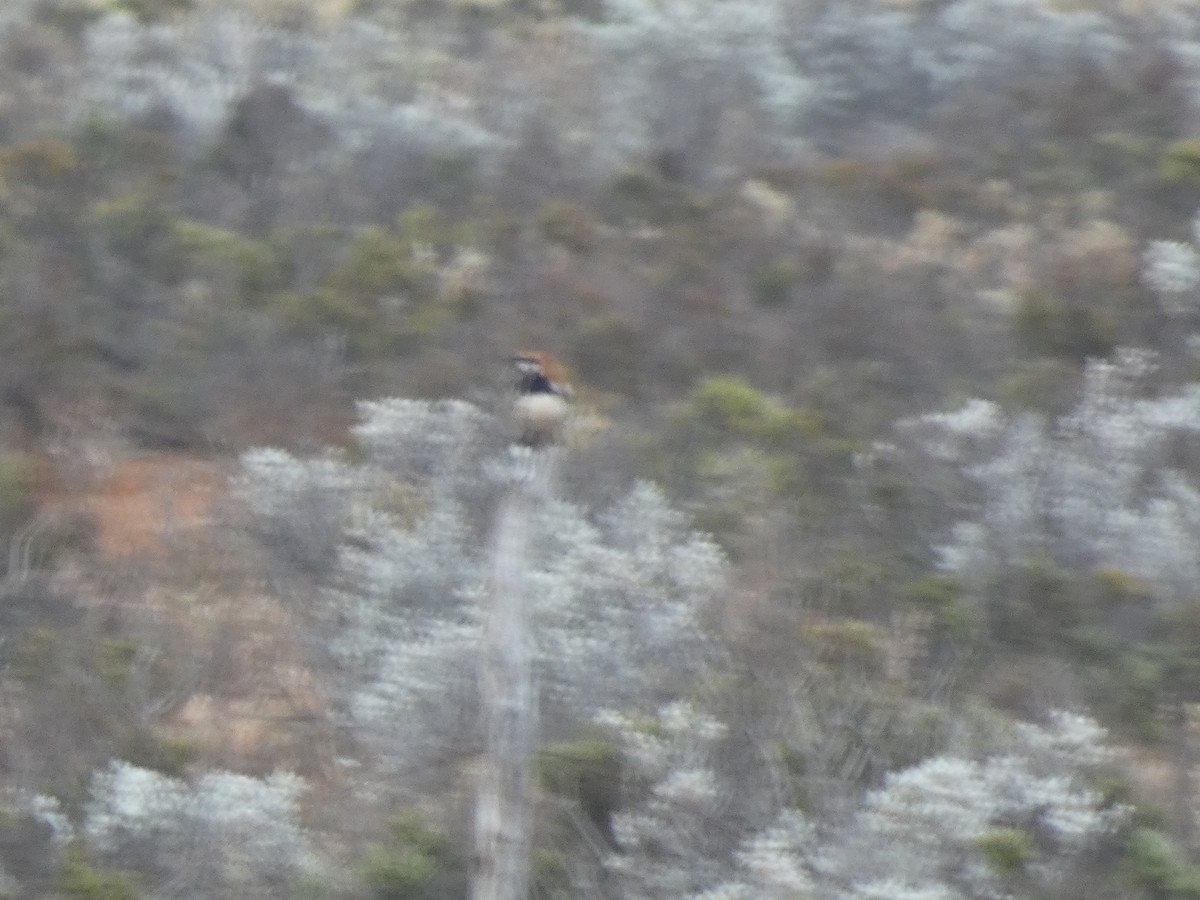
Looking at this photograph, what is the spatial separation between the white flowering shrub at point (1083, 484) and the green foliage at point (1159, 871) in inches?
74.0

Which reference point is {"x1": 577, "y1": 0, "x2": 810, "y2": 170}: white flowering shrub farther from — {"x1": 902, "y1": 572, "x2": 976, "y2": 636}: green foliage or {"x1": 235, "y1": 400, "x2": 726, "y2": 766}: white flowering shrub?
{"x1": 902, "y1": 572, "x2": 976, "y2": 636}: green foliage

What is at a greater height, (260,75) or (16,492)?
(260,75)

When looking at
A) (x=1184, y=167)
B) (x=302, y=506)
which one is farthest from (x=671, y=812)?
(x=1184, y=167)

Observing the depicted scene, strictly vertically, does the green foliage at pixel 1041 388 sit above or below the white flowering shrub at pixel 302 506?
above

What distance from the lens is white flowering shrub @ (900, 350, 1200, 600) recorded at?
778 cm

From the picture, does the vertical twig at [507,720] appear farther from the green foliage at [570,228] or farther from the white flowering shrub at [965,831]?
the green foliage at [570,228]

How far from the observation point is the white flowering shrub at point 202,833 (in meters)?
6.37

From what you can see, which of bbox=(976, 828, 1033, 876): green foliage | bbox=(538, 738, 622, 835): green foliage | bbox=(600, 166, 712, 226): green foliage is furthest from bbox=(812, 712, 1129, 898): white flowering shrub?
bbox=(600, 166, 712, 226): green foliage

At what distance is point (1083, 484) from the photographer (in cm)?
824

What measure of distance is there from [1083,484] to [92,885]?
13.1 ft

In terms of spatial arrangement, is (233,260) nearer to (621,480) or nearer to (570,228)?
(570,228)

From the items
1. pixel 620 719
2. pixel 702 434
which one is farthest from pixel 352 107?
pixel 620 719

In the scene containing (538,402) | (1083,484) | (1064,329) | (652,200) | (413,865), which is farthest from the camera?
(652,200)

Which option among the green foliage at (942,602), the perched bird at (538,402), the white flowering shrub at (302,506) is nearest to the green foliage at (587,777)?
the green foliage at (942,602)
